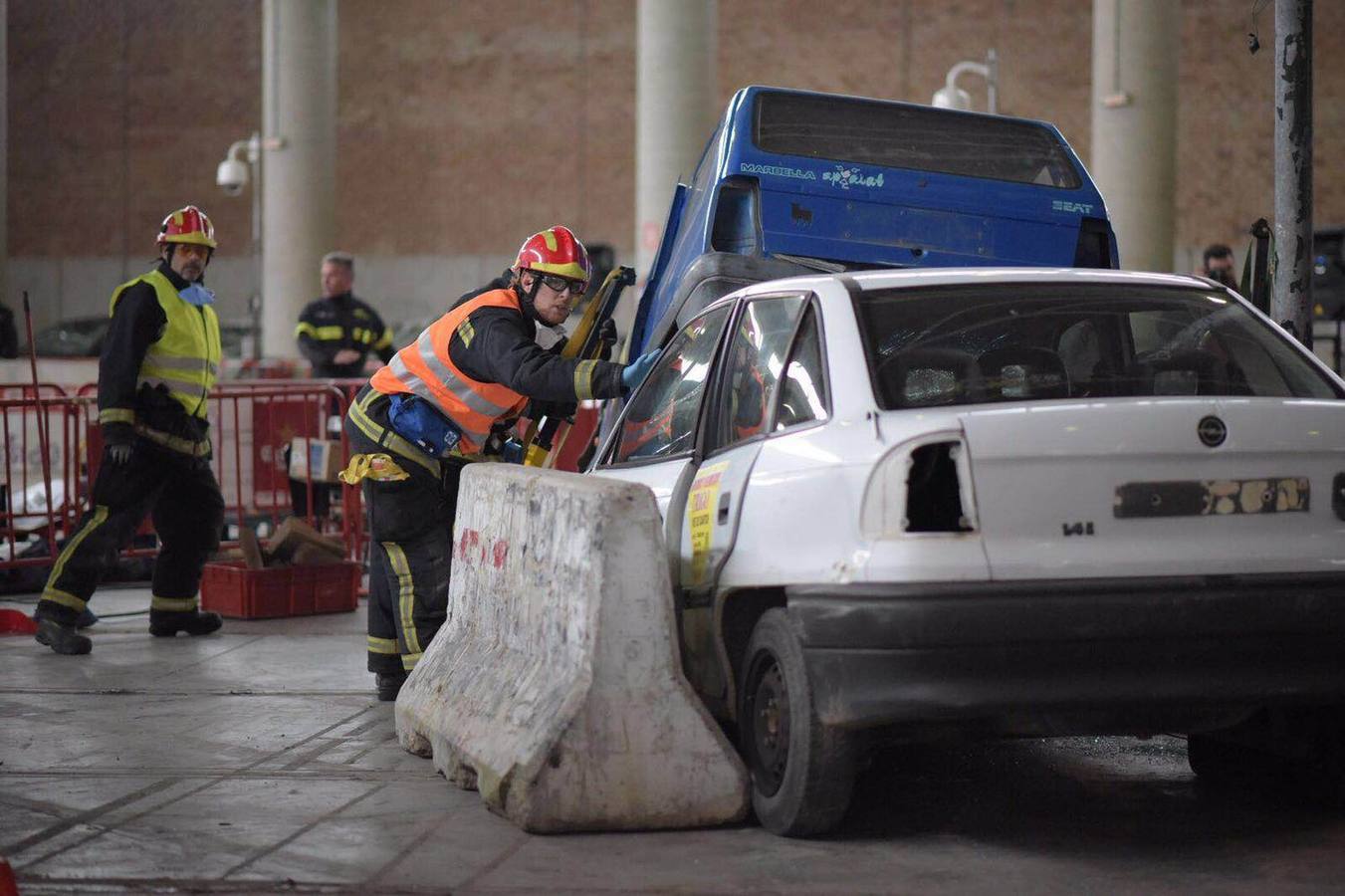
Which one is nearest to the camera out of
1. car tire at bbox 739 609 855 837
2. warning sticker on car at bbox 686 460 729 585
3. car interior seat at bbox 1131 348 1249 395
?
car tire at bbox 739 609 855 837

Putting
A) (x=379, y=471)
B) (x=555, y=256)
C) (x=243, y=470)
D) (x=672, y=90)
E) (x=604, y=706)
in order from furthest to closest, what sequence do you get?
(x=672, y=90)
(x=243, y=470)
(x=379, y=471)
(x=555, y=256)
(x=604, y=706)

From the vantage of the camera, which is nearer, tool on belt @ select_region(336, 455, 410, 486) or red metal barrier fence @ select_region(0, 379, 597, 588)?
tool on belt @ select_region(336, 455, 410, 486)

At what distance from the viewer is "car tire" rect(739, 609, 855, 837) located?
4.52m

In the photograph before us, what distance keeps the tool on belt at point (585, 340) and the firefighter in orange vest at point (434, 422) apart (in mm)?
204

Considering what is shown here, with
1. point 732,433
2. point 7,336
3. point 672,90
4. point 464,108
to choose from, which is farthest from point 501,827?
point 464,108

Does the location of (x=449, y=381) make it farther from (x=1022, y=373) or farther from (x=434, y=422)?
(x=1022, y=373)

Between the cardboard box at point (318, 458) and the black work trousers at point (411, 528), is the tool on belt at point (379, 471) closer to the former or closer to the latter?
the black work trousers at point (411, 528)

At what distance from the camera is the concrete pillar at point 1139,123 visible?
23.1 m

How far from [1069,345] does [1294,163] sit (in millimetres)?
2869

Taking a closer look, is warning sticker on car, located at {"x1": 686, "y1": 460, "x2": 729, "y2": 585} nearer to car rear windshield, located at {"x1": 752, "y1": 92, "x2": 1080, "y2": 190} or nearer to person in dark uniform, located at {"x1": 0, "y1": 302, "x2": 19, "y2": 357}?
car rear windshield, located at {"x1": 752, "y1": 92, "x2": 1080, "y2": 190}

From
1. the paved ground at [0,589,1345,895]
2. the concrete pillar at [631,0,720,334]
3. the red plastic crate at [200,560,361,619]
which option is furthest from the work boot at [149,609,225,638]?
the concrete pillar at [631,0,720,334]

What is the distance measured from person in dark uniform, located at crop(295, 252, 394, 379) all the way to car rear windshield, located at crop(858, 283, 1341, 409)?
343 inches

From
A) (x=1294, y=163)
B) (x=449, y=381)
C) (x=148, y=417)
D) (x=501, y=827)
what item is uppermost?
(x=1294, y=163)

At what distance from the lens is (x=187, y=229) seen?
8.89m
